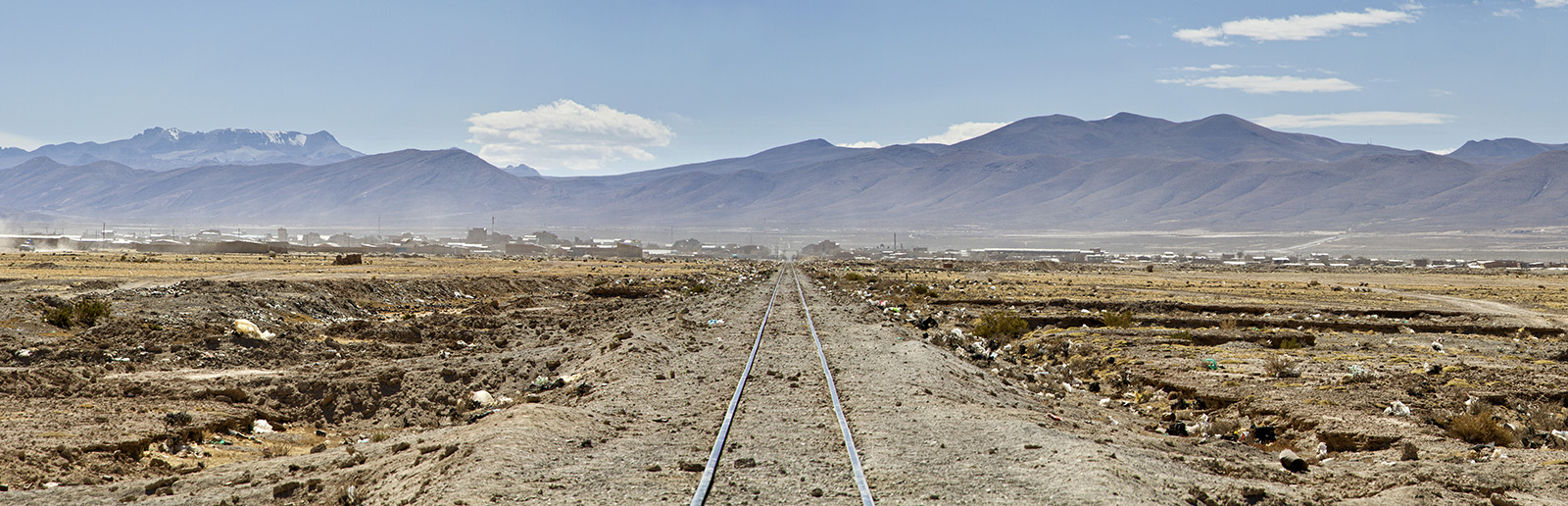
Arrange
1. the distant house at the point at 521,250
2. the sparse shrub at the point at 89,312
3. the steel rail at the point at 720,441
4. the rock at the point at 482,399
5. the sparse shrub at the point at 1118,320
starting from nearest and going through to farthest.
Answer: the steel rail at the point at 720,441, the rock at the point at 482,399, the sparse shrub at the point at 89,312, the sparse shrub at the point at 1118,320, the distant house at the point at 521,250

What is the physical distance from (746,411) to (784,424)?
1.00 metres

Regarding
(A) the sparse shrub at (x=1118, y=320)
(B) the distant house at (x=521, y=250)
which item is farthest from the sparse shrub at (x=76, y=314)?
(B) the distant house at (x=521, y=250)

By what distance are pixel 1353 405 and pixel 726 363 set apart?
9583 millimetres

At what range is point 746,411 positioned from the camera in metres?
12.8

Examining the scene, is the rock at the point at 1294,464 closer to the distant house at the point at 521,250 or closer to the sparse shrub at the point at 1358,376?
the sparse shrub at the point at 1358,376

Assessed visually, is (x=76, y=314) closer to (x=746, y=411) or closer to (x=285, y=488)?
(x=285, y=488)

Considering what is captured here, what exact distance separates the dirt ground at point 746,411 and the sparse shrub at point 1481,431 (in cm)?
3

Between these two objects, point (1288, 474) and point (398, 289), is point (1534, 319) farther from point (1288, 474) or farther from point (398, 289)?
point (398, 289)

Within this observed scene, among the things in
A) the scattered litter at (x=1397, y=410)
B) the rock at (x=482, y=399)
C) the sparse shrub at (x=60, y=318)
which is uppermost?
the sparse shrub at (x=60, y=318)

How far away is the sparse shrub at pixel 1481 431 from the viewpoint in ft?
37.1

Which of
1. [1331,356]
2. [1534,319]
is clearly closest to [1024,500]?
[1331,356]

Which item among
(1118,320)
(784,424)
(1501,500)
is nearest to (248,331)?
(784,424)

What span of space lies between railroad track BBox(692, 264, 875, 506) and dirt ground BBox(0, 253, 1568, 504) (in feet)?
0.23

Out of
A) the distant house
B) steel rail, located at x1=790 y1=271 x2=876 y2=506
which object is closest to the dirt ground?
steel rail, located at x1=790 y1=271 x2=876 y2=506
